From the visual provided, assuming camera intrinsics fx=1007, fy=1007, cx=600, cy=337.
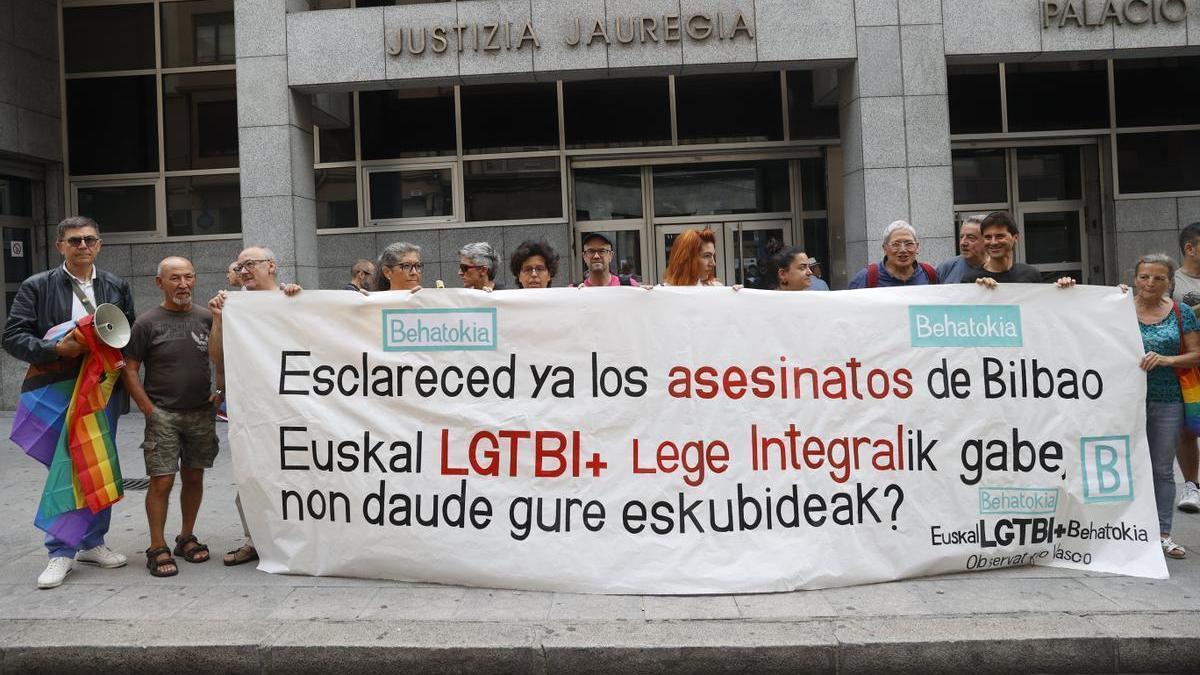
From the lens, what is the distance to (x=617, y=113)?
45.8ft

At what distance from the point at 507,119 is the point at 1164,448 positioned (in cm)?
1006

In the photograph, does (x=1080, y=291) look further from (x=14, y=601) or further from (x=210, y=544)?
(x=14, y=601)

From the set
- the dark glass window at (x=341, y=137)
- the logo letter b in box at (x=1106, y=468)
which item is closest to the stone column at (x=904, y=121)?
the logo letter b in box at (x=1106, y=468)

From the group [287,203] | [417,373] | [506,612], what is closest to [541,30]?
[287,203]

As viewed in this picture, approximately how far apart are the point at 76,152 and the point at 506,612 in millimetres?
12940

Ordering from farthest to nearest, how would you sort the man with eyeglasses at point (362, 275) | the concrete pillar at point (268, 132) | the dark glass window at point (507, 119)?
the dark glass window at point (507, 119)
the concrete pillar at point (268, 132)
the man with eyeglasses at point (362, 275)

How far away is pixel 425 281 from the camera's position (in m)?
13.8

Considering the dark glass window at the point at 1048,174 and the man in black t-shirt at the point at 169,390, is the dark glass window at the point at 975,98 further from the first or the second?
the man in black t-shirt at the point at 169,390

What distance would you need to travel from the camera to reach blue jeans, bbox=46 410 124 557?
17.9 ft

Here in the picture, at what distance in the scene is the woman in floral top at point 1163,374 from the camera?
5.63 m

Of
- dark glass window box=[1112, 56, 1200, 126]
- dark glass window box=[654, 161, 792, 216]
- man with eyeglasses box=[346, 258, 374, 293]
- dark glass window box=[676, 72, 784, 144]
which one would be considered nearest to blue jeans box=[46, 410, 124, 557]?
man with eyeglasses box=[346, 258, 374, 293]

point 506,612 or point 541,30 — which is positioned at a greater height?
point 541,30

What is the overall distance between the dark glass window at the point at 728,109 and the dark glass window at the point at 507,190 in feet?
6.41

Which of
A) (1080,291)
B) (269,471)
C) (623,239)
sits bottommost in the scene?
(269,471)
